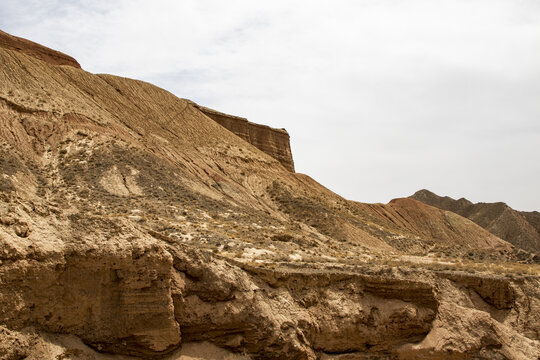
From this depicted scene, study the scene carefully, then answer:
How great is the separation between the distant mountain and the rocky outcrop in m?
55.5

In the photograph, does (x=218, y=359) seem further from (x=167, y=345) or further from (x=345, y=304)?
(x=345, y=304)

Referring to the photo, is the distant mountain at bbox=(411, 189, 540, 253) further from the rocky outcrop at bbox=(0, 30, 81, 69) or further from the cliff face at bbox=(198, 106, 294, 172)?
the rocky outcrop at bbox=(0, 30, 81, 69)

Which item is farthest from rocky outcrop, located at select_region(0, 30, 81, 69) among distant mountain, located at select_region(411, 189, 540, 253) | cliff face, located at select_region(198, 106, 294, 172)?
distant mountain, located at select_region(411, 189, 540, 253)

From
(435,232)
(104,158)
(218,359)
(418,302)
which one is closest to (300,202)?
(104,158)

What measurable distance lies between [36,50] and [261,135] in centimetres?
2681

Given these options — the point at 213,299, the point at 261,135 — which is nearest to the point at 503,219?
the point at 261,135

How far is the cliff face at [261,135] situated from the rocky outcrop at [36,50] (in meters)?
14.9

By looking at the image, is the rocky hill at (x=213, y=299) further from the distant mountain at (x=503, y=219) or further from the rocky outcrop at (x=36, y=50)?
the distant mountain at (x=503, y=219)

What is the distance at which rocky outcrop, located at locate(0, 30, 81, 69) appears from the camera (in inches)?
1753

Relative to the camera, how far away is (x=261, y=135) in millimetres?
66250

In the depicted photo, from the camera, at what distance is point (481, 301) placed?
16.3 metres

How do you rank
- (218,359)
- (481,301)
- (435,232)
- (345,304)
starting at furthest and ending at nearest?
(435,232) → (481,301) → (345,304) → (218,359)

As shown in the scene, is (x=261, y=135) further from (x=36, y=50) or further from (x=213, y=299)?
(x=213, y=299)

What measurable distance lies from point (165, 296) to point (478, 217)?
81.1 meters
